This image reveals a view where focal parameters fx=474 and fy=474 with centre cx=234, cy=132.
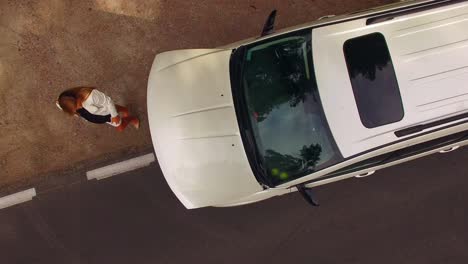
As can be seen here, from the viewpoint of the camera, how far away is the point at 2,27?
5742 millimetres

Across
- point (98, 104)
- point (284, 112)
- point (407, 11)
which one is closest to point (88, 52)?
point (98, 104)

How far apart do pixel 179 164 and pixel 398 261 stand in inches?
115

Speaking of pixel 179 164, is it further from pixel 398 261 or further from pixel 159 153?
pixel 398 261

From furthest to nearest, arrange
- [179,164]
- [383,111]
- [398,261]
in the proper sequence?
[398,261] → [179,164] → [383,111]

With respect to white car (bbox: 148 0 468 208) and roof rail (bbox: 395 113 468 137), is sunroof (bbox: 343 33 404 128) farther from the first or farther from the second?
roof rail (bbox: 395 113 468 137)

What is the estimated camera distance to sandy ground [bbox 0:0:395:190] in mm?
5699

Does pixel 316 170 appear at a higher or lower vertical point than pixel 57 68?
lower

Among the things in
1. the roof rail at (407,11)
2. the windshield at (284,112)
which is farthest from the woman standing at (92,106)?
the roof rail at (407,11)

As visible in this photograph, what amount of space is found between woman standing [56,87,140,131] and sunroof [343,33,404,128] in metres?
2.41

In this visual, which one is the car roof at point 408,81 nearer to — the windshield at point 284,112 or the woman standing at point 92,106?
the windshield at point 284,112

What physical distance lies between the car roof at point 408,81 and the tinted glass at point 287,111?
127 millimetres

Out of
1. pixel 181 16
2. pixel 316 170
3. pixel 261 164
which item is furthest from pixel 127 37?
pixel 316 170

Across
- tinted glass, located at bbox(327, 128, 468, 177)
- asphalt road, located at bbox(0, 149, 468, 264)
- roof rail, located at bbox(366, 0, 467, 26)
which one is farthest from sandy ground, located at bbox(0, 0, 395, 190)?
tinted glass, located at bbox(327, 128, 468, 177)

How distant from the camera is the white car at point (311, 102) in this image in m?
4.37
